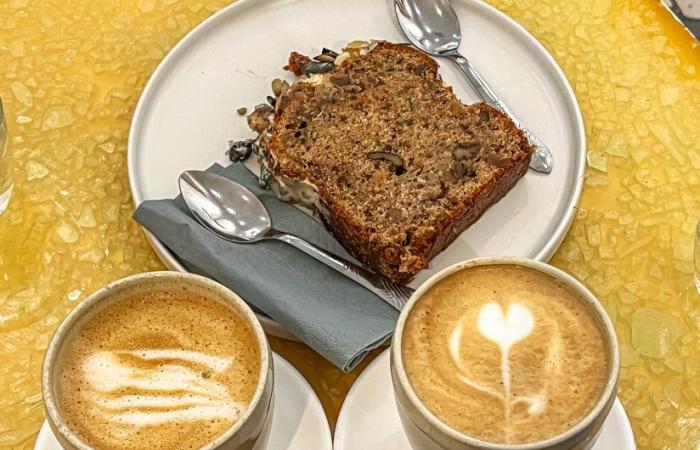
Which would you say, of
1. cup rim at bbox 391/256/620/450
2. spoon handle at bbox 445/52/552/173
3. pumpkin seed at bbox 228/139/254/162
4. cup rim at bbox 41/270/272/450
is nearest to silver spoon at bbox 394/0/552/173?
spoon handle at bbox 445/52/552/173

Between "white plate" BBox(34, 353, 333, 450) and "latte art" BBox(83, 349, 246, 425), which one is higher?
"latte art" BBox(83, 349, 246, 425)

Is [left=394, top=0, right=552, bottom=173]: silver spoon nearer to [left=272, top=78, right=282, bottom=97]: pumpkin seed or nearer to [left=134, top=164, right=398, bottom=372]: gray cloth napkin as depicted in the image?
[left=272, top=78, right=282, bottom=97]: pumpkin seed

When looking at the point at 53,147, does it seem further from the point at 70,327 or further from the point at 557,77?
the point at 557,77

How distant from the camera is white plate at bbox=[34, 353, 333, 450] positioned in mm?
1090

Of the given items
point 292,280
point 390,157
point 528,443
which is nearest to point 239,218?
point 292,280

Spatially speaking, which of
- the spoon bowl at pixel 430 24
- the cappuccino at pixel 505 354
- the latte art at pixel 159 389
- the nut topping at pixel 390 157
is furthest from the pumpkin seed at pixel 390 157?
the latte art at pixel 159 389

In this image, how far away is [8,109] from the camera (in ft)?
5.04

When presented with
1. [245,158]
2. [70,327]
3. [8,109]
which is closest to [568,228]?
[245,158]

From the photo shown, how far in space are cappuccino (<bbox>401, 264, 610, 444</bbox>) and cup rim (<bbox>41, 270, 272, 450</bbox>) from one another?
6.2 inches

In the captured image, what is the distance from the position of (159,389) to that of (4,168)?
21.9 inches

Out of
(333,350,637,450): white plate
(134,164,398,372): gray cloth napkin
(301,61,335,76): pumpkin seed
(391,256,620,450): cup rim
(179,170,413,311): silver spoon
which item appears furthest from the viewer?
(301,61,335,76): pumpkin seed

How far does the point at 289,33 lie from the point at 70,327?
2.57 ft

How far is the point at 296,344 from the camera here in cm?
127

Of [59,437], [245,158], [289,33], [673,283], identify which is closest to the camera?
[59,437]
